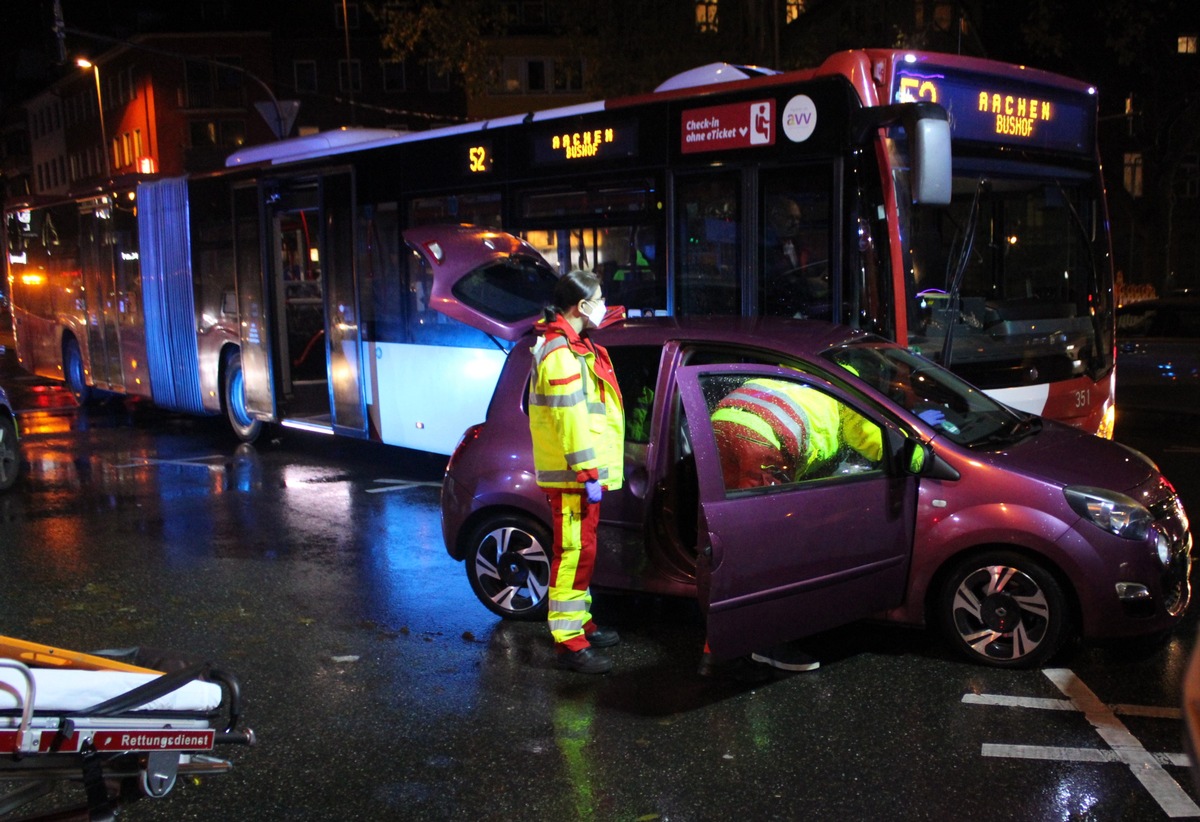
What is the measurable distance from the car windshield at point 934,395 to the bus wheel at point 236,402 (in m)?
8.99

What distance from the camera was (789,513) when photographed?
484 cm

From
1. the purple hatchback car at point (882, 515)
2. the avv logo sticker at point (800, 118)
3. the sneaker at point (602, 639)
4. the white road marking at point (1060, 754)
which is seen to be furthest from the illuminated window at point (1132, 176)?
the white road marking at point (1060, 754)

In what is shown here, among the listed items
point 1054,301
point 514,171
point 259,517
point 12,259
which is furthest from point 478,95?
point 1054,301

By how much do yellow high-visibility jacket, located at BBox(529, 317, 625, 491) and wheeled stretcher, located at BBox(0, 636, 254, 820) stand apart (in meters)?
2.16

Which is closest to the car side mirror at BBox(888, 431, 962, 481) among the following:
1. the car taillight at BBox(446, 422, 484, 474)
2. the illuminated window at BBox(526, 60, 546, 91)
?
the car taillight at BBox(446, 422, 484, 474)

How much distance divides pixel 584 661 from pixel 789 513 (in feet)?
4.21

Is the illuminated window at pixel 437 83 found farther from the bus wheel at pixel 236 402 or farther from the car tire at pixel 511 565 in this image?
the car tire at pixel 511 565

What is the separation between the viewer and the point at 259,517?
29.5 feet

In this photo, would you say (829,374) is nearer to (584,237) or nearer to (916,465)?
(916,465)

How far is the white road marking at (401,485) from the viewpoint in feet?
33.1

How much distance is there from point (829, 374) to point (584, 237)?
3.99m

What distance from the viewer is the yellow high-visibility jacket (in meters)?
5.15

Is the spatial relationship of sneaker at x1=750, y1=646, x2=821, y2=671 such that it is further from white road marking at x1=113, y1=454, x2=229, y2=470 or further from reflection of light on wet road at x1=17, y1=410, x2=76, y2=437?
reflection of light on wet road at x1=17, y1=410, x2=76, y2=437

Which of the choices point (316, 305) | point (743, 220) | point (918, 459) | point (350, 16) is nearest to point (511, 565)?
point (918, 459)
